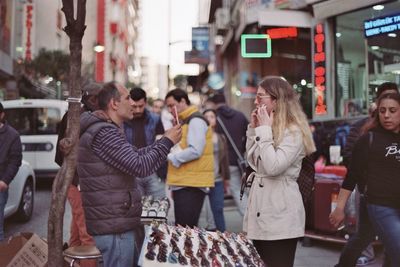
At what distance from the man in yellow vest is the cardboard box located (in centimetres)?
177

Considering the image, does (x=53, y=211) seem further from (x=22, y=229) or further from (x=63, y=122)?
(x=22, y=229)

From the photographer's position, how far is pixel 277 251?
3777 mm

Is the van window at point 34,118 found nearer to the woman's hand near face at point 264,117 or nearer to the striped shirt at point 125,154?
the striped shirt at point 125,154

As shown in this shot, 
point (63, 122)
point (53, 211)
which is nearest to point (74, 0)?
point (53, 211)

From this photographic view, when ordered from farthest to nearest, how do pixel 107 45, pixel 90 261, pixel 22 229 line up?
pixel 107 45 → pixel 22 229 → pixel 90 261

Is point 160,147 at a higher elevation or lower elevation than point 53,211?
higher

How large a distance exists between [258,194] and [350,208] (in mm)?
3630

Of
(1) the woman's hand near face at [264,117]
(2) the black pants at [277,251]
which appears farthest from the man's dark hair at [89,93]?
(2) the black pants at [277,251]

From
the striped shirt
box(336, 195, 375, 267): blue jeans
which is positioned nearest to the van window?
box(336, 195, 375, 267): blue jeans

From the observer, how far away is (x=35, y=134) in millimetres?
13953

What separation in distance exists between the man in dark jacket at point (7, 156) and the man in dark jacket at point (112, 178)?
2.70 meters

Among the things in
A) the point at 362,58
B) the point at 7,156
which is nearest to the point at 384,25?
the point at 362,58

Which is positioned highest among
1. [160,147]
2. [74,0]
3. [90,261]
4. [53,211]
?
[74,0]

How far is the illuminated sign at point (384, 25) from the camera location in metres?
8.99
